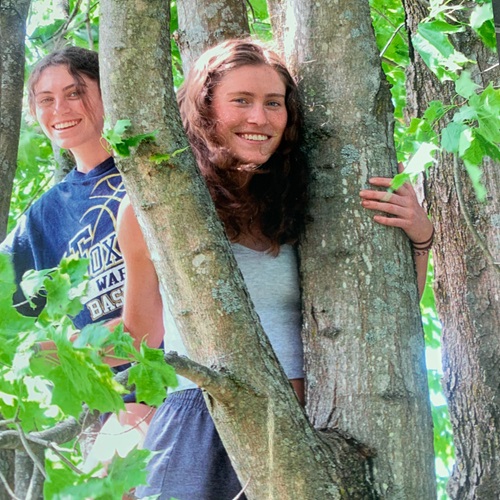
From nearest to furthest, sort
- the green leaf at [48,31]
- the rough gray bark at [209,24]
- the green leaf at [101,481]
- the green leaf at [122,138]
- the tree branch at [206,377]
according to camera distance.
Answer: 1. the green leaf at [101,481]
2. the tree branch at [206,377]
3. the green leaf at [122,138]
4. the rough gray bark at [209,24]
5. the green leaf at [48,31]

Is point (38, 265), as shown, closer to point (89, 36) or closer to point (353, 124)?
point (353, 124)

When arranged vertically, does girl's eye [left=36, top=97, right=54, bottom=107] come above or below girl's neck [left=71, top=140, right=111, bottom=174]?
above

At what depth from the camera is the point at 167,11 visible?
192cm

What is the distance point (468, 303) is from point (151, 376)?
1.68 metres

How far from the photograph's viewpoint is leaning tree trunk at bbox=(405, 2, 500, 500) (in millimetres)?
2889

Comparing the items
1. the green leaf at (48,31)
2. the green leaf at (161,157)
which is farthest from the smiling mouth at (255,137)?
the green leaf at (48,31)

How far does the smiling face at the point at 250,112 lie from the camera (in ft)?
7.47

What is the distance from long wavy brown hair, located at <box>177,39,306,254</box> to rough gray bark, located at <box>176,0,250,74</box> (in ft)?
0.94

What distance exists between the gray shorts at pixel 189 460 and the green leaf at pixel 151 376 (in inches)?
22.8

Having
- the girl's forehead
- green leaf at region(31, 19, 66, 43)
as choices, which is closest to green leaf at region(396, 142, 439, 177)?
the girl's forehead

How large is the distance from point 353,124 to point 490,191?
2.87 ft

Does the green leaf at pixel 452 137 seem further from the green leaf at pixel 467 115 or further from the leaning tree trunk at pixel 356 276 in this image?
the leaning tree trunk at pixel 356 276

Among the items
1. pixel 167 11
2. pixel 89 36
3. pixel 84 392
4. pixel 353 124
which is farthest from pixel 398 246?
pixel 89 36

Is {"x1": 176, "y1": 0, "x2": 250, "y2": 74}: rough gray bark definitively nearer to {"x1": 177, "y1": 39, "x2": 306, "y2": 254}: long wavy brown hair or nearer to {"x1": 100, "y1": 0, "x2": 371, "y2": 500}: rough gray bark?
{"x1": 177, "y1": 39, "x2": 306, "y2": 254}: long wavy brown hair
